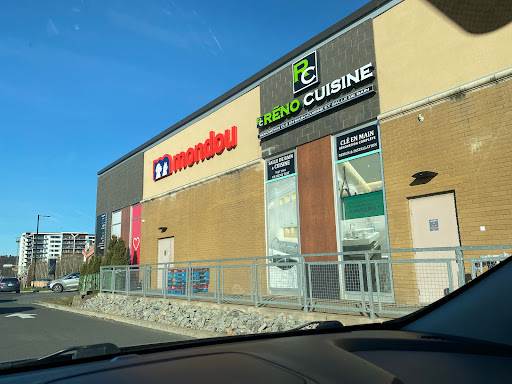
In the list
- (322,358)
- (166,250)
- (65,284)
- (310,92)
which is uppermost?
(310,92)

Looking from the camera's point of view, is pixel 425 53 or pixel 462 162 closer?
pixel 462 162

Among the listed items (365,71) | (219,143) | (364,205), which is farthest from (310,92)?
(219,143)

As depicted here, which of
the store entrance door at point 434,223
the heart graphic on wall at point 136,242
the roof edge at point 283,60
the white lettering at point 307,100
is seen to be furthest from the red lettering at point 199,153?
the store entrance door at point 434,223

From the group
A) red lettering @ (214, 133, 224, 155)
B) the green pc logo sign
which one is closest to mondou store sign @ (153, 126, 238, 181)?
red lettering @ (214, 133, 224, 155)

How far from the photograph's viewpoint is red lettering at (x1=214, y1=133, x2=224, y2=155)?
17609 millimetres

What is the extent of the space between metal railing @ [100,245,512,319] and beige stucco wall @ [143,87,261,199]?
219 inches

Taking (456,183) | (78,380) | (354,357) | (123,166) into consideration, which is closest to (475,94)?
(456,183)

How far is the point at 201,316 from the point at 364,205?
5604 millimetres

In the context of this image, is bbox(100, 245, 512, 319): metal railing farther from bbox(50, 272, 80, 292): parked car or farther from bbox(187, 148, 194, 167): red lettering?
bbox(50, 272, 80, 292): parked car

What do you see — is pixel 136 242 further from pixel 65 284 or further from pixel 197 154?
pixel 65 284

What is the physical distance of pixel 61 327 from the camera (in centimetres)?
1157

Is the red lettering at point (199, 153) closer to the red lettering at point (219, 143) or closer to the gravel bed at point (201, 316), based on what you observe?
the red lettering at point (219, 143)

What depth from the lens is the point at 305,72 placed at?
13719 millimetres

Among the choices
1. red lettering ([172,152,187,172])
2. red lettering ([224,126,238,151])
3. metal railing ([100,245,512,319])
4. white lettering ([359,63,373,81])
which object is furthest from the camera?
red lettering ([172,152,187,172])
